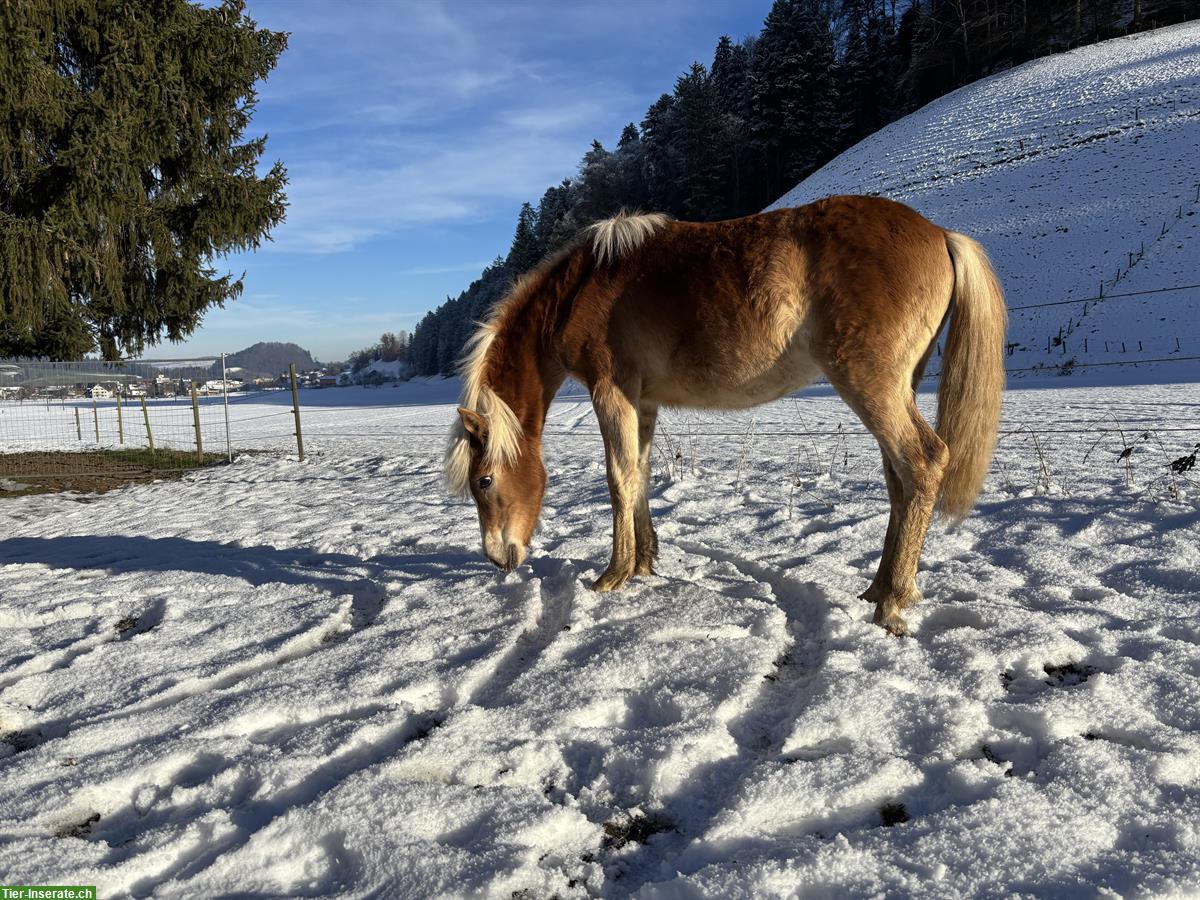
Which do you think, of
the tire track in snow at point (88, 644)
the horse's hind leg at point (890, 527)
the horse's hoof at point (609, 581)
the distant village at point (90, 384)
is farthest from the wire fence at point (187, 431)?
the tire track in snow at point (88, 644)

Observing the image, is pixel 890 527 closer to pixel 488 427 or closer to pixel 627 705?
pixel 627 705

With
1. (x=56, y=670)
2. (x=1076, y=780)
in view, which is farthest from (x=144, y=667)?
(x=1076, y=780)

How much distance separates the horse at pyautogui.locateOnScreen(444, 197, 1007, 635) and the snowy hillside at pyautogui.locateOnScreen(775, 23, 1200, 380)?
52.0 feet

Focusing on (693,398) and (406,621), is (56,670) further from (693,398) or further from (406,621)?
(693,398)

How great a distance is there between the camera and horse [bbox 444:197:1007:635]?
3039 mm

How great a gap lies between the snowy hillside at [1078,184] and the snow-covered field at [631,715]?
15.9 metres

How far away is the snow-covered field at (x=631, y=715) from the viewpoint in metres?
1.68

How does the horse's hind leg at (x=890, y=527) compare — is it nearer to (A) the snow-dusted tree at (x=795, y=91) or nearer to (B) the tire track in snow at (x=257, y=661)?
(B) the tire track in snow at (x=257, y=661)

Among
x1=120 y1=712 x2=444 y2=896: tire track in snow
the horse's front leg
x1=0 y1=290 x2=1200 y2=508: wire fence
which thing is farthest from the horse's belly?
x1=0 y1=290 x2=1200 y2=508: wire fence

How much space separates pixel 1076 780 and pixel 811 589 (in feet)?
5.34

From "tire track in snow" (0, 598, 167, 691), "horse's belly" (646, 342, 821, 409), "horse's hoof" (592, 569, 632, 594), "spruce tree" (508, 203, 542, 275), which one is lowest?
"tire track in snow" (0, 598, 167, 691)

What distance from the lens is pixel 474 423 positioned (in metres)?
3.50

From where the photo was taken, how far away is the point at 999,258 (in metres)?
28.2

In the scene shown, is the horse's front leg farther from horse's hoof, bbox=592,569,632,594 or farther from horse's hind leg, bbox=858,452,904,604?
horse's hind leg, bbox=858,452,904,604
